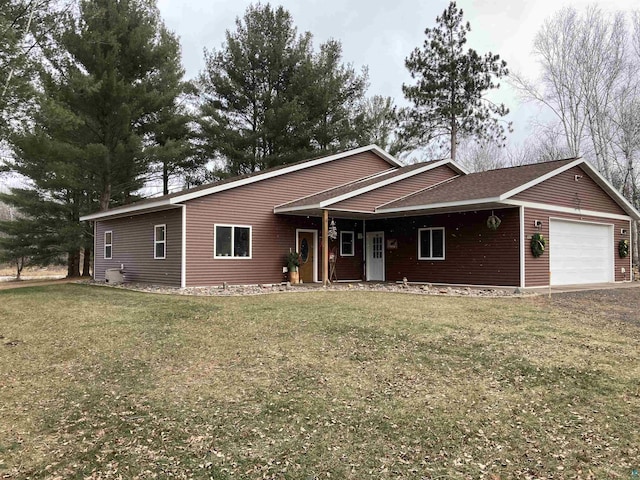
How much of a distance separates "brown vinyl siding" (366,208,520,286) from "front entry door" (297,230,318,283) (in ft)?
8.41

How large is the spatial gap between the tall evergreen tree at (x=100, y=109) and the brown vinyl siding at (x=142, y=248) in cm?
280

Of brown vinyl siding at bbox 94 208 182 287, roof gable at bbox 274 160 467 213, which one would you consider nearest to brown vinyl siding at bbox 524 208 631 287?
roof gable at bbox 274 160 467 213

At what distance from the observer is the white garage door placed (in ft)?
49.9

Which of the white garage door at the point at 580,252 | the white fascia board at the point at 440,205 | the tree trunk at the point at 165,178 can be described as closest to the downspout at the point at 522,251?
the white fascia board at the point at 440,205

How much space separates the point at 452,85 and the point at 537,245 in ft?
48.6

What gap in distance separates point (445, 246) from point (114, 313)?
996cm

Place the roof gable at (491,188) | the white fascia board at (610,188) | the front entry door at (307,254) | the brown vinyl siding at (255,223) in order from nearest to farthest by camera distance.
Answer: the roof gable at (491,188) < the brown vinyl siding at (255,223) < the white fascia board at (610,188) < the front entry door at (307,254)

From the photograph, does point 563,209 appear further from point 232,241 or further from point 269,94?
point 269,94

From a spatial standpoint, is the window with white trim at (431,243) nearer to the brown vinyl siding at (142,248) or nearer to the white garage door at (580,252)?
the white garage door at (580,252)

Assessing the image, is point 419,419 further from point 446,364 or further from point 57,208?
point 57,208

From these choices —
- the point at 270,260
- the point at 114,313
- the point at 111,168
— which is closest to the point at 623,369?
the point at 114,313

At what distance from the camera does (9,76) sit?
14.0m

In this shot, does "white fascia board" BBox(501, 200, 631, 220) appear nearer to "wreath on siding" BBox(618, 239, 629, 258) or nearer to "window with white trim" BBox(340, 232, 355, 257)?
"wreath on siding" BBox(618, 239, 629, 258)

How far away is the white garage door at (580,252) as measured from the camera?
1521cm
